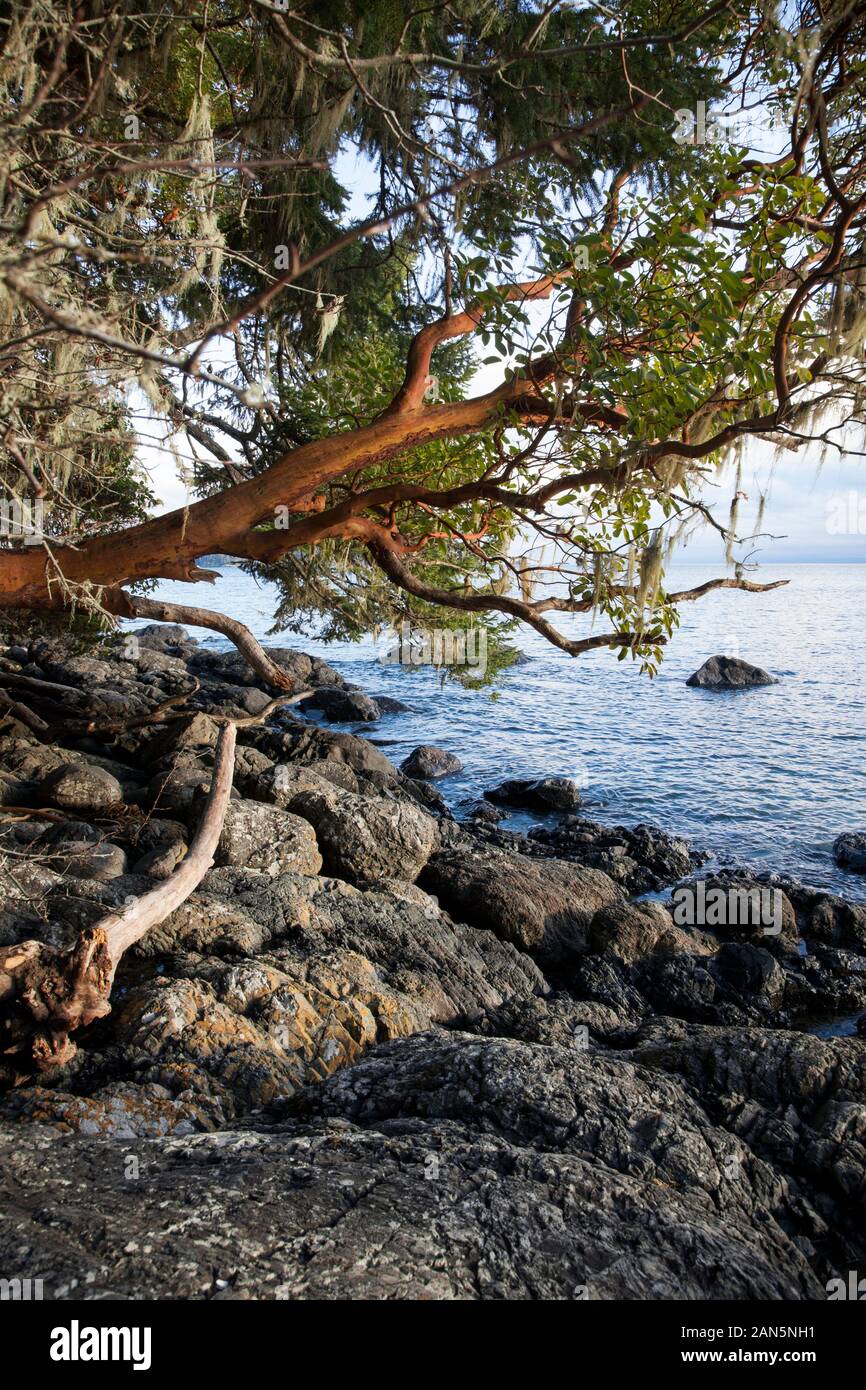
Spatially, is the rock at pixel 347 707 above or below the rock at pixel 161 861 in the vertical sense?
below

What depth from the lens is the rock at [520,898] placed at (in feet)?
27.1

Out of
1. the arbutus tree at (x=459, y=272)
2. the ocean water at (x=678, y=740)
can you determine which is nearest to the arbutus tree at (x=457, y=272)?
the arbutus tree at (x=459, y=272)

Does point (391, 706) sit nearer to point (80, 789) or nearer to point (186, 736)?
point (186, 736)

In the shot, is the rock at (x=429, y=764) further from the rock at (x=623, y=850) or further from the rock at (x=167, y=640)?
the rock at (x=167, y=640)

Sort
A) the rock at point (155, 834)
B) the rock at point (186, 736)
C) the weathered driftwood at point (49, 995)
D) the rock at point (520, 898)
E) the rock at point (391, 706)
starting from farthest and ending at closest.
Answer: the rock at point (391, 706) < the rock at point (186, 736) < the rock at point (520, 898) < the rock at point (155, 834) < the weathered driftwood at point (49, 995)

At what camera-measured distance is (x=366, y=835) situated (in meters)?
8.44

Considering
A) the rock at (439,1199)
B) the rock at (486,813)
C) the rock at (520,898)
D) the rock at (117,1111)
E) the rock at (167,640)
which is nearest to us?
the rock at (439,1199)

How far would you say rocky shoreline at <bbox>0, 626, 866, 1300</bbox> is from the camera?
3.02 m

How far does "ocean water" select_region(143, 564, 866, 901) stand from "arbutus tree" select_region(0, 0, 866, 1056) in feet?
16.7

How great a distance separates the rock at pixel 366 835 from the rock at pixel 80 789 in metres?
1.82

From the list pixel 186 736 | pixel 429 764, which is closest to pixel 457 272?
pixel 186 736

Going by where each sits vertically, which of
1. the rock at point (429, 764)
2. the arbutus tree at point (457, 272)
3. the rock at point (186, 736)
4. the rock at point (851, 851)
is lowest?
the rock at point (851, 851)

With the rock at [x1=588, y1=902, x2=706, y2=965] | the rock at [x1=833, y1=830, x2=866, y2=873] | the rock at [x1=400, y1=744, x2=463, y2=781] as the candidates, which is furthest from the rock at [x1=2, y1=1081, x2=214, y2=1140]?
the rock at [x1=400, y1=744, x2=463, y2=781]
